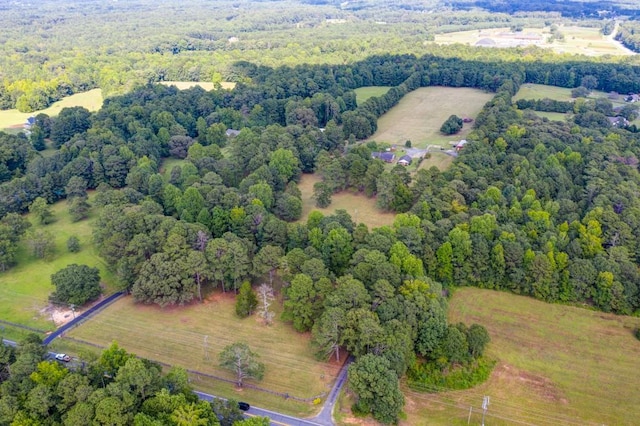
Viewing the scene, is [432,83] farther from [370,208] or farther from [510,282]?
[510,282]

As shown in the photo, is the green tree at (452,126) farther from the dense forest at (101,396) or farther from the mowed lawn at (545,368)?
the dense forest at (101,396)

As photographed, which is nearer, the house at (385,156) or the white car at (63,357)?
the white car at (63,357)

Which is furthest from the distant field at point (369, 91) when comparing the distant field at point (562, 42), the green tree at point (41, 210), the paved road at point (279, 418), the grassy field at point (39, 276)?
the paved road at point (279, 418)

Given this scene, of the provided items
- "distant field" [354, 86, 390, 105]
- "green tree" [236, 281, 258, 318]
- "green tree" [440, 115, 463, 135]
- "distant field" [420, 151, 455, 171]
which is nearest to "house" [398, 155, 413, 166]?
"distant field" [420, 151, 455, 171]

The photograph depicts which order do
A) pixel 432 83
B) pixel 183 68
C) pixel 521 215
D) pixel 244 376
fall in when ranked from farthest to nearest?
pixel 183 68
pixel 432 83
pixel 521 215
pixel 244 376

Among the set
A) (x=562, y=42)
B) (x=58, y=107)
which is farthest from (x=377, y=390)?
(x=562, y=42)

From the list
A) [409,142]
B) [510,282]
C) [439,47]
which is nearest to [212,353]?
[510,282]

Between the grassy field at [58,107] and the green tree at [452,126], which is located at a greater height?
the grassy field at [58,107]
